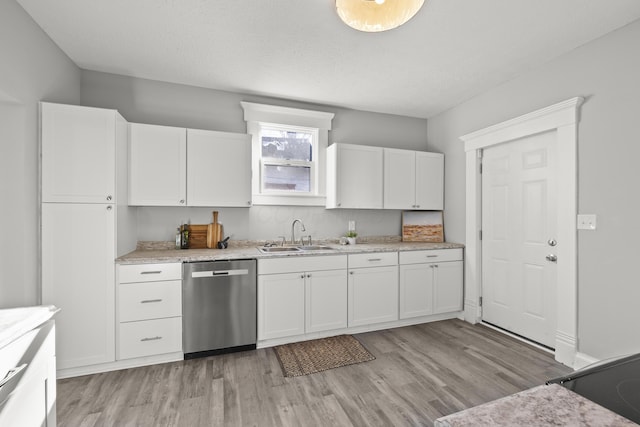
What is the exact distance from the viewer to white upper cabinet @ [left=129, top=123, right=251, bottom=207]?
2773 mm

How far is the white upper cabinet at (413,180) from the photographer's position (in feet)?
12.3

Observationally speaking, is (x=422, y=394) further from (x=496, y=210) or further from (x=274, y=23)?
(x=274, y=23)

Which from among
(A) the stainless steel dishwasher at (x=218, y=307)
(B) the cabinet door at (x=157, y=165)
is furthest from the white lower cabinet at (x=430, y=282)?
(B) the cabinet door at (x=157, y=165)

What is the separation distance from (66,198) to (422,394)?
3042 mm

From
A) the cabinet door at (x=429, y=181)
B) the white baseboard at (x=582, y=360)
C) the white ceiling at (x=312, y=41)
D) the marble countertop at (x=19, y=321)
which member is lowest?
the white baseboard at (x=582, y=360)

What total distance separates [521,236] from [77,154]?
4.08m

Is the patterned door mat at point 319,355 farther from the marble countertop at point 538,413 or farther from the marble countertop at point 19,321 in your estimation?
the marble countertop at point 538,413

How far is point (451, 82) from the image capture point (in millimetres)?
3152

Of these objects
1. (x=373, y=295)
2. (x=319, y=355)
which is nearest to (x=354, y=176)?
(x=373, y=295)

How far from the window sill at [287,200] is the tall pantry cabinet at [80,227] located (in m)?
1.39

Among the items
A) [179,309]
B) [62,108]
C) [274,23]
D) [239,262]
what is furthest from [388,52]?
[179,309]

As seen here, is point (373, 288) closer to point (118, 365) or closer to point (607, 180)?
point (607, 180)

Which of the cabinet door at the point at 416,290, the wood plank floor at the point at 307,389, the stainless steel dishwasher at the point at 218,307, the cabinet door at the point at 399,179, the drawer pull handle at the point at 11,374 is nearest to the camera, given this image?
the drawer pull handle at the point at 11,374

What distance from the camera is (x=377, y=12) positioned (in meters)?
1.67
